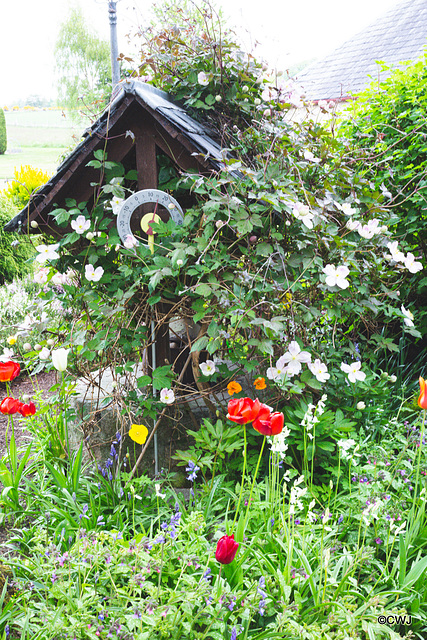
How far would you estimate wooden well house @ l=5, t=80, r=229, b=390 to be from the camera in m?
2.12

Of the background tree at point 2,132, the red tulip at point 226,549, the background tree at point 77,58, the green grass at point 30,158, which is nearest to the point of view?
the red tulip at point 226,549

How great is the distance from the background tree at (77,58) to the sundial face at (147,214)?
29419 mm

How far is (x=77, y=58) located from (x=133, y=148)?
32058 mm

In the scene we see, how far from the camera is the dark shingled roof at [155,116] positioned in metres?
2.09

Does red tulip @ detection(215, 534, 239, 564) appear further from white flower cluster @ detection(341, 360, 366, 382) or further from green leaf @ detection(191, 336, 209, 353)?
white flower cluster @ detection(341, 360, 366, 382)

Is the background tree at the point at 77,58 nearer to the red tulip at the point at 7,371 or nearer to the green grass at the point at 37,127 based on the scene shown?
the green grass at the point at 37,127

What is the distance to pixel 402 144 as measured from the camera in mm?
3455

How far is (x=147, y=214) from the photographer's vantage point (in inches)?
90.0

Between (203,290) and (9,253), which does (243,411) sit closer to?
(203,290)

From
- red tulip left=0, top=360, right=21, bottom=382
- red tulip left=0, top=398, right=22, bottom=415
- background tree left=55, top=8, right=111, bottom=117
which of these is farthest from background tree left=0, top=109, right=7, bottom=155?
red tulip left=0, top=398, right=22, bottom=415

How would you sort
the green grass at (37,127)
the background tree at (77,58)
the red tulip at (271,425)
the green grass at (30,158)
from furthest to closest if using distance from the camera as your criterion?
the green grass at (37,127)
the background tree at (77,58)
the green grass at (30,158)
the red tulip at (271,425)

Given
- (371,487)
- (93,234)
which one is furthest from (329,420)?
(93,234)

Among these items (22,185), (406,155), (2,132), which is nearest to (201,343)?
(406,155)

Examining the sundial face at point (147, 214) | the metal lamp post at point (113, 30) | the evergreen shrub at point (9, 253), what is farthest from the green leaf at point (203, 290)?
the metal lamp post at point (113, 30)
